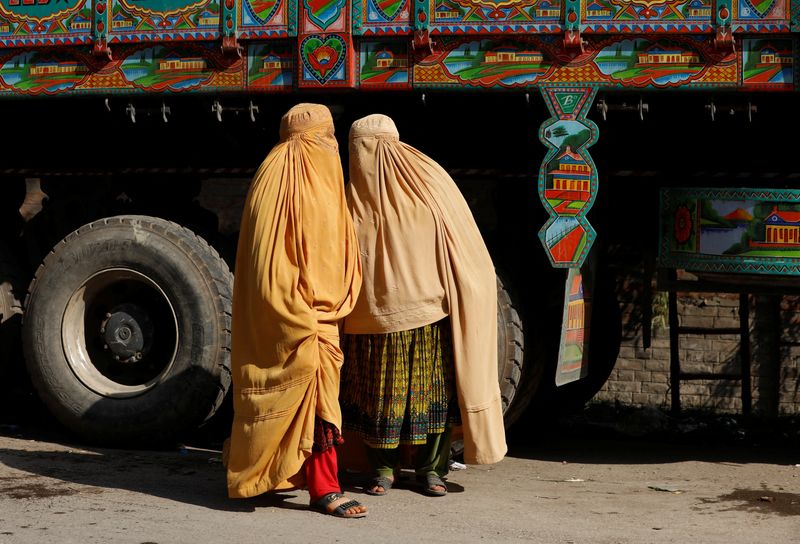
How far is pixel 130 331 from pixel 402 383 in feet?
6.73

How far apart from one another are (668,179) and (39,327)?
3482mm

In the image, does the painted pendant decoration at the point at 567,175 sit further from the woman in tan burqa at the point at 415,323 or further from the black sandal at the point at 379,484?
the black sandal at the point at 379,484

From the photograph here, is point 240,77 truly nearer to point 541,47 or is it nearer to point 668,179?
point 541,47

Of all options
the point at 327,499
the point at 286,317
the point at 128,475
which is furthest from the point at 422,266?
the point at 128,475

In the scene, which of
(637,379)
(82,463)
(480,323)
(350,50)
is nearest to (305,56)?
(350,50)

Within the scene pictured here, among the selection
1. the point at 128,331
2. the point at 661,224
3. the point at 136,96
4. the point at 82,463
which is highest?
the point at 136,96

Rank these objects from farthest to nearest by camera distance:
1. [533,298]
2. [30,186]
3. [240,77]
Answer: [30,186] → [533,298] → [240,77]

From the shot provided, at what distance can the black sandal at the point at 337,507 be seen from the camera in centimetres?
514

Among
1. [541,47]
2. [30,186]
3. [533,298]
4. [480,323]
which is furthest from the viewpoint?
[30,186]

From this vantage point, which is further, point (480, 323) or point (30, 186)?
point (30, 186)

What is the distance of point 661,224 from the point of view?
6.42m

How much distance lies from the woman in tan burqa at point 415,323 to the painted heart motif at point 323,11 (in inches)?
37.4

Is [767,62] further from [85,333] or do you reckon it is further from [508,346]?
[85,333]

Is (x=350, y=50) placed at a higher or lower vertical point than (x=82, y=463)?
higher
